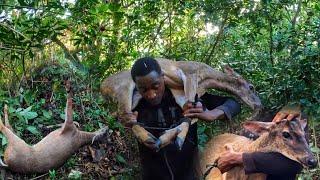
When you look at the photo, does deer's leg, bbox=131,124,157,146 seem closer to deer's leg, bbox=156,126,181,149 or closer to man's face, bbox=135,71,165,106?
deer's leg, bbox=156,126,181,149

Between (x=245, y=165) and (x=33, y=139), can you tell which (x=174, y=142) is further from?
(x=33, y=139)

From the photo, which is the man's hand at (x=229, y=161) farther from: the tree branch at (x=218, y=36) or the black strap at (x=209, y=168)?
the tree branch at (x=218, y=36)

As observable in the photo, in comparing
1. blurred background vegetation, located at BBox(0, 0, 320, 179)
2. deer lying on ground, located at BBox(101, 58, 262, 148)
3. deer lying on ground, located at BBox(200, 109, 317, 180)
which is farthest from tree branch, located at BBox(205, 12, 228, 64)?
deer lying on ground, located at BBox(200, 109, 317, 180)

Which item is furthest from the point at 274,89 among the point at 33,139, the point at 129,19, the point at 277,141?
the point at 33,139

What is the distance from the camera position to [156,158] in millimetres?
5039

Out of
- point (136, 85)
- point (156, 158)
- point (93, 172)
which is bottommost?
point (93, 172)

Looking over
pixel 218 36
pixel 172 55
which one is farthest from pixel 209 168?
pixel 218 36

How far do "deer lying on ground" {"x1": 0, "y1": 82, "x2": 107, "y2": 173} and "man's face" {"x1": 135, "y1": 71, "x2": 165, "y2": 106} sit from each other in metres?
1.11

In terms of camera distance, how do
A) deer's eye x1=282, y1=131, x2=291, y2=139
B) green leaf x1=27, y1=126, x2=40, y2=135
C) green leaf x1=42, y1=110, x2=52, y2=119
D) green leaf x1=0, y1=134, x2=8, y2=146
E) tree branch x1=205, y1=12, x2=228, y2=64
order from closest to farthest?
deer's eye x1=282, y1=131, x2=291, y2=139
green leaf x1=0, y1=134, x2=8, y2=146
green leaf x1=27, y1=126, x2=40, y2=135
green leaf x1=42, y1=110, x2=52, y2=119
tree branch x1=205, y1=12, x2=228, y2=64

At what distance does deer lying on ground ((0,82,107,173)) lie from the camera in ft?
17.8

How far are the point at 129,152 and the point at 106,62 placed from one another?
3.54 feet

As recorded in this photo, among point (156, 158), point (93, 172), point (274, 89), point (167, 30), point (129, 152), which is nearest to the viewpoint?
point (156, 158)

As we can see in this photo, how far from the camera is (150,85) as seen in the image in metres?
4.57

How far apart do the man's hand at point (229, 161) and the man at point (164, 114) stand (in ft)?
1.32
